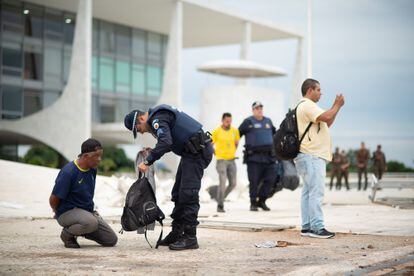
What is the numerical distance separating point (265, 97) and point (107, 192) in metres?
18.0

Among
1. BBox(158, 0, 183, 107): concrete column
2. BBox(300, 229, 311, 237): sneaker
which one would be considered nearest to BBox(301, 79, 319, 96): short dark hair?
BBox(300, 229, 311, 237): sneaker

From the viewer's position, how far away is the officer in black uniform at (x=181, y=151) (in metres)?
7.38

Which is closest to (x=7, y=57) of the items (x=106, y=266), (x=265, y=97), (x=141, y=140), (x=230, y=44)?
(x=141, y=140)

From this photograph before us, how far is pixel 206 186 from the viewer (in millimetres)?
18641

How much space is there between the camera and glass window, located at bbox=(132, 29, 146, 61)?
44.4m

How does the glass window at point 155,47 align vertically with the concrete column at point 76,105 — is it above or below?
above

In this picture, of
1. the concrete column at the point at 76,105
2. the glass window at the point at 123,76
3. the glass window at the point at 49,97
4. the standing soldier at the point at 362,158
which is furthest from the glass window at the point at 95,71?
the standing soldier at the point at 362,158

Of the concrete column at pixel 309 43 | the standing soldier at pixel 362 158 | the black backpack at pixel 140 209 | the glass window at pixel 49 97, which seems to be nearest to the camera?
the black backpack at pixel 140 209

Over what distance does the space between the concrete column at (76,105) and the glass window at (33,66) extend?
3.04 m

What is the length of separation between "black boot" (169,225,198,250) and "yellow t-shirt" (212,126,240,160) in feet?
21.5

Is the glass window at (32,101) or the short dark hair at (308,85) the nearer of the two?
the short dark hair at (308,85)

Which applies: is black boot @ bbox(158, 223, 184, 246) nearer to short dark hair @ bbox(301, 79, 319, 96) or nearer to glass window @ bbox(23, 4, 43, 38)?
short dark hair @ bbox(301, 79, 319, 96)

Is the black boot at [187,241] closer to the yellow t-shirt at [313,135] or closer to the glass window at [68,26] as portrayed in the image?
the yellow t-shirt at [313,135]

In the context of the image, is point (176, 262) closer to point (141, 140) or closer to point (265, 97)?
point (265, 97)
